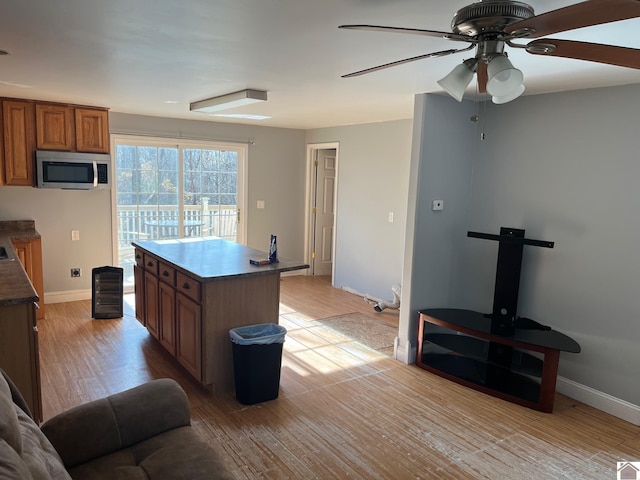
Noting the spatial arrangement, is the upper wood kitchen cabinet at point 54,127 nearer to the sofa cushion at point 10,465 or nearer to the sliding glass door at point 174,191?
the sliding glass door at point 174,191

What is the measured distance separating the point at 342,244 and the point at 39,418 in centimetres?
423

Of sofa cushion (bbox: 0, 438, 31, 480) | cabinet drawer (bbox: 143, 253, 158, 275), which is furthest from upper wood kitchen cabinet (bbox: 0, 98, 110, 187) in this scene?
sofa cushion (bbox: 0, 438, 31, 480)

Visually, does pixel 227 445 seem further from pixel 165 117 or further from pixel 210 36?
pixel 165 117

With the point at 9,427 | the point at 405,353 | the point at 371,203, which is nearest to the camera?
the point at 9,427

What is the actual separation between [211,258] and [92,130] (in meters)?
2.39

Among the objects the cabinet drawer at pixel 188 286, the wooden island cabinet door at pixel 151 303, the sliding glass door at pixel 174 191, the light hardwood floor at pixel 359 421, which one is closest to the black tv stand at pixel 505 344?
the light hardwood floor at pixel 359 421

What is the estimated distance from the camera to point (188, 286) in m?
3.21

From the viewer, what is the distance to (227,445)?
2.63m

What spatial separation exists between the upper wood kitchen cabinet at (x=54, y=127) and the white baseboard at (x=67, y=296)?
5.44ft

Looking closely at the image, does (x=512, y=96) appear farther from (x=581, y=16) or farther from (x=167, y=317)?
(x=167, y=317)

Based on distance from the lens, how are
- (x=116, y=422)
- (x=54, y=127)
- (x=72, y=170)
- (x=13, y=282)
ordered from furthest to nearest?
(x=72, y=170), (x=54, y=127), (x=13, y=282), (x=116, y=422)

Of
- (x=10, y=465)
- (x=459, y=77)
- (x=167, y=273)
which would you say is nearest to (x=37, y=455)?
(x=10, y=465)

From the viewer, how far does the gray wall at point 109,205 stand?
16.4 ft

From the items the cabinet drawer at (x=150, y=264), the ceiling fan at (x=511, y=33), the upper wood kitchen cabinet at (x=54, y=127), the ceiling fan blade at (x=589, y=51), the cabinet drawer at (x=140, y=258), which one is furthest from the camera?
the upper wood kitchen cabinet at (x=54, y=127)
